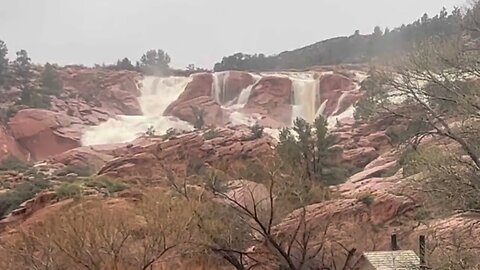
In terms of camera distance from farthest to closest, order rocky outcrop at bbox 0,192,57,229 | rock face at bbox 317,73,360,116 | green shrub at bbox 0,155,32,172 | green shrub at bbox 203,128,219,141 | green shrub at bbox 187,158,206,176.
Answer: rock face at bbox 317,73,360,116, green shrub at bbox 0,155,32,172, green shrub at bbox 203,128,219,141, green shrub at bbox 187,158,206,176, rocky outcrop at bbox 0,192,57,229

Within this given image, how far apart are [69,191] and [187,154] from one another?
34.1 ft

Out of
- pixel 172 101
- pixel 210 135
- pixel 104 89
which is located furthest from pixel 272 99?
pixel 210 135

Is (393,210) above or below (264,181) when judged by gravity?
below

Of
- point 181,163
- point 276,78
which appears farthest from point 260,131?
point 276,78

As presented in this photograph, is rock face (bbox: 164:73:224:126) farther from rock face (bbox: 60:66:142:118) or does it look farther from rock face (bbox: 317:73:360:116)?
rock face (bbox: 317:73:360:116)

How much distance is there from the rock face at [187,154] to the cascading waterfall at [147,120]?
1635 cm

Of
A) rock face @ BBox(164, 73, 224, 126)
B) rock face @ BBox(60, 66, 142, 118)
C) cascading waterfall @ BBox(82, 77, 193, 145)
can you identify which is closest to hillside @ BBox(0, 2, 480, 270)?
cascading waterfall @ BBox(82, 77, 193, 145)

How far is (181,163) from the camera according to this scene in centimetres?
3384

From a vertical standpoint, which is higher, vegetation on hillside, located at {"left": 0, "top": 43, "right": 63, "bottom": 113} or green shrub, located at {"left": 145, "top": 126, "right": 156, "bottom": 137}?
vegetation on hillside, located at {"left": 0, "top": 43, "right": 63, "bottom": 113}

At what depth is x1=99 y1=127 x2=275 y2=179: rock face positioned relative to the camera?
32.9m

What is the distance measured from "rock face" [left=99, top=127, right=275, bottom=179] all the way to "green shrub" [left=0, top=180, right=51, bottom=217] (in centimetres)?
328

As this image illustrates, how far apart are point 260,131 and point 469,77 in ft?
88.4

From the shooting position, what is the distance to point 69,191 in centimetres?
2512

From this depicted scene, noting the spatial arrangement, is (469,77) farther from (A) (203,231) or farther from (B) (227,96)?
(B) (227,96)
